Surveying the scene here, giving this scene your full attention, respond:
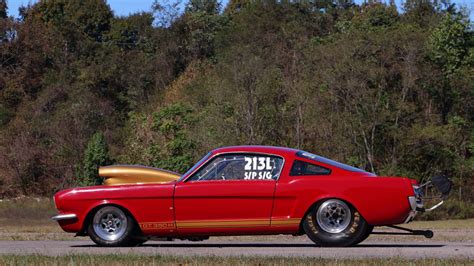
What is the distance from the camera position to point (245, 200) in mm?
13547

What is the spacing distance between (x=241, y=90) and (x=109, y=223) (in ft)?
135

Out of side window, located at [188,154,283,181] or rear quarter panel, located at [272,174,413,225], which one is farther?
side window, located at [188,154,283,181]

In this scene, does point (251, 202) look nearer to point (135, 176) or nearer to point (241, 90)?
point (135, 176)

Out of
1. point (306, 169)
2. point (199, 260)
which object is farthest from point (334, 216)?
point (199, 260)

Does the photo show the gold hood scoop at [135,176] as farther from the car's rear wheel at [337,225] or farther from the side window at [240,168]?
the car's rear wheel at [337,225]

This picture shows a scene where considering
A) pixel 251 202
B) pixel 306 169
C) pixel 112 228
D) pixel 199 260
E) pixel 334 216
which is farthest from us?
pixel 112 228

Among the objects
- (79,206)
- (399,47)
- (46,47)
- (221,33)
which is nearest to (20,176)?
(46,47)

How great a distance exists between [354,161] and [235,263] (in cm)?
4425

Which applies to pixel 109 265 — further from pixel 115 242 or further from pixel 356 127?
pixel 356 127

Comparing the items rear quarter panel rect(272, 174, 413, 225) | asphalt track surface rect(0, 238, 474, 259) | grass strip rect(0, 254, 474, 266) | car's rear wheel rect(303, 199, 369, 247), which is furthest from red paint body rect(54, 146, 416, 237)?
grass strip rect(0, 254, 474, 266)

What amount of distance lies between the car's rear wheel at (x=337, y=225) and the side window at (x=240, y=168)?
84cm

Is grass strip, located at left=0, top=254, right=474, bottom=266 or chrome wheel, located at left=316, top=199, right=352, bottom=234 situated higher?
chrome wheel, located at left=316, top=199, right=352, bottom=234

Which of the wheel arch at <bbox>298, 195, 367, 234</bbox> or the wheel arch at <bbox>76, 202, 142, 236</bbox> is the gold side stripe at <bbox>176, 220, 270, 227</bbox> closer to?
the wheel arch at <bbox>298, 195, 367, 234</bbox>

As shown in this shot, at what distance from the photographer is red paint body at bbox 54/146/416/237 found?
43.7ft
